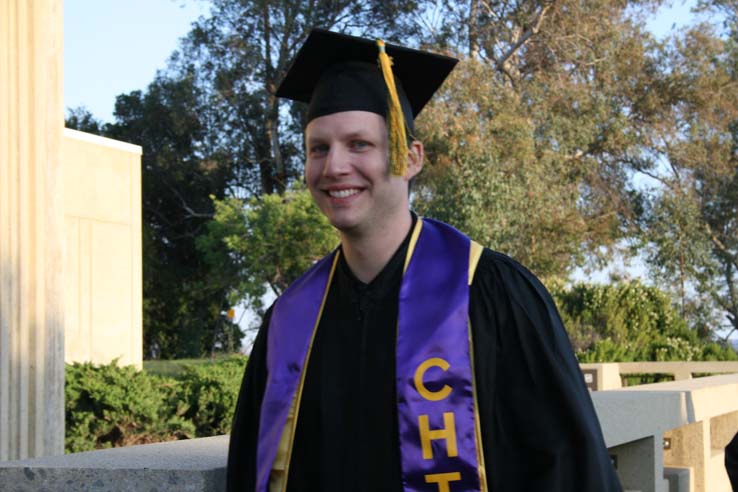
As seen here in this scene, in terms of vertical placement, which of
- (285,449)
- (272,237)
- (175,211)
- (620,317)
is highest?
(175,211)

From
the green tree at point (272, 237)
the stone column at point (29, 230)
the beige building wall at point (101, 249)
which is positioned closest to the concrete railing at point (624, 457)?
the stone column at point (29, 230)

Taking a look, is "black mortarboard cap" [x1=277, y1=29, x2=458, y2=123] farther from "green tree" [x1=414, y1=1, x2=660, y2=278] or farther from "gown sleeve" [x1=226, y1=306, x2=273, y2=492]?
"green tree" [x1=414, y1=1, x2=660, y2=278]

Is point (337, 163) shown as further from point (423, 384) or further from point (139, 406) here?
point (139, 406)

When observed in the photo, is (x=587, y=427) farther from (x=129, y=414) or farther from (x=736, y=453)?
(x=129, y=414)

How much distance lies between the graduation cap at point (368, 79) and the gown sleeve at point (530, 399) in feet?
1.26

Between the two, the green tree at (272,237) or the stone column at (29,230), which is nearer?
the stone column at (29,230)

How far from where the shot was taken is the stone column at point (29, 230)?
5.91 metres

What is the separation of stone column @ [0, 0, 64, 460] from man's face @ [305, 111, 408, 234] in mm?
3893

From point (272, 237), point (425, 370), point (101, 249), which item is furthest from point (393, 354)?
point (272, 237)

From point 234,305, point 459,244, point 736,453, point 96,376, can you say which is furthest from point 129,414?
point 234,305

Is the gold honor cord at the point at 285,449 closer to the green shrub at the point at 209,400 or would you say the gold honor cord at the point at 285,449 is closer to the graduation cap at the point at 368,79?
the graduation cap at the point at 368,79

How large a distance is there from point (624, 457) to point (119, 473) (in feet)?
7.93

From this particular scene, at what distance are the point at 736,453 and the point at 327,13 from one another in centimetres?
3246

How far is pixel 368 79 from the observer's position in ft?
8.22
